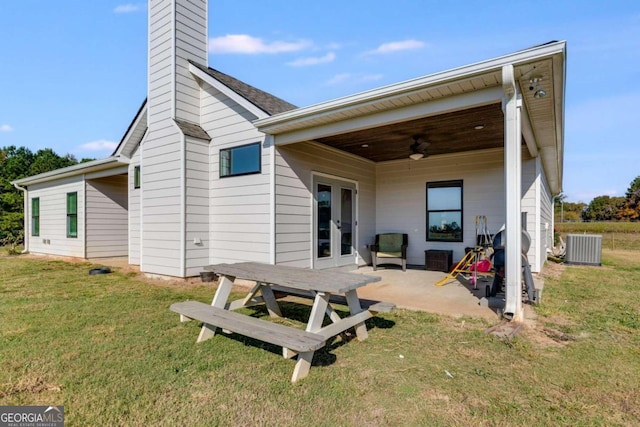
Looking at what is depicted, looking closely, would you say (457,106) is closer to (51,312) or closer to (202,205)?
(202,205)

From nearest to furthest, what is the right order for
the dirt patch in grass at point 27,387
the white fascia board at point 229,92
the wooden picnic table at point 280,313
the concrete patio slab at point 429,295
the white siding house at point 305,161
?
1. the dirt patch in grass at point 27,387
2. the wooden picnic table at point 280,313
3. the concrete patio slab at point 429,295
4. the white siding house at point 305,161
5. the white fascia board at point 229,92

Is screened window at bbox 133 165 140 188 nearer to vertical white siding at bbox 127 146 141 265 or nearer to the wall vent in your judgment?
vertical white siding at bbox 127 146 141 265

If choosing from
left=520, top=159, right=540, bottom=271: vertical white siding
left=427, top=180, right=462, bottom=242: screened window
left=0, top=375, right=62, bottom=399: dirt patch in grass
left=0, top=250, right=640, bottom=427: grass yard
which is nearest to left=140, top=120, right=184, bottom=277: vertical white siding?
left=0, top=250, right=640, bottom=427: grass yard

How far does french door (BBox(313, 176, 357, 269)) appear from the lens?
22.0 ft

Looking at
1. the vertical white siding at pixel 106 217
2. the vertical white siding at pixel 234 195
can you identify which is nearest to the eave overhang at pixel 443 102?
the vertical white siding at pixel 234 195

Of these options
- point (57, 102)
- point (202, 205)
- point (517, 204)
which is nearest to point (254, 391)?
point (517, 204)

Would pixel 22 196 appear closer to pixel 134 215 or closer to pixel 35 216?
pixel 35 216

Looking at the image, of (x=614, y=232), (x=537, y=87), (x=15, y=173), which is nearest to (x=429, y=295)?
(x=537, y=87)

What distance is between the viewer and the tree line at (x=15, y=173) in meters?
17.9

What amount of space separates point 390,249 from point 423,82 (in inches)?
180

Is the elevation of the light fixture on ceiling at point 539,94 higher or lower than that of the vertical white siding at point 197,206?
higher

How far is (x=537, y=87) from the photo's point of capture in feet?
13.1

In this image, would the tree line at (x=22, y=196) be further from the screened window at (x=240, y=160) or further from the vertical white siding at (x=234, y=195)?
the screened window at (x=240, y=160)

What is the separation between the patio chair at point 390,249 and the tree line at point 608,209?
31.6 m
